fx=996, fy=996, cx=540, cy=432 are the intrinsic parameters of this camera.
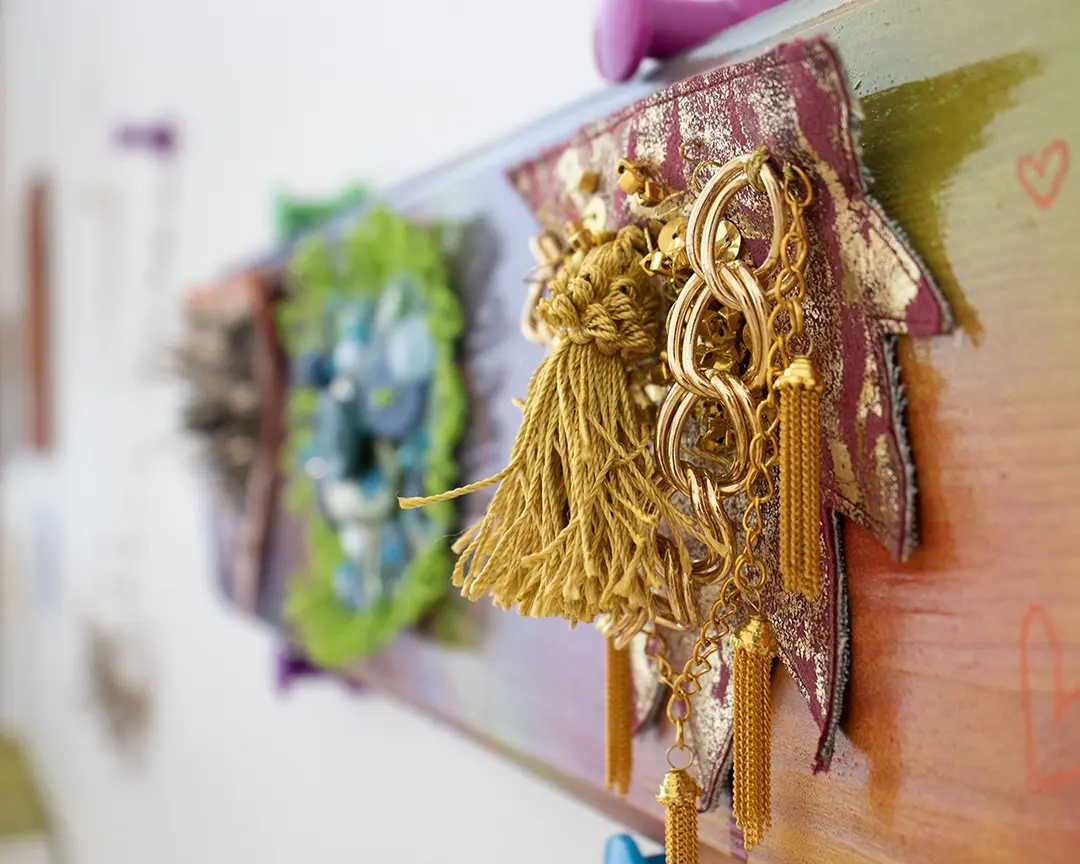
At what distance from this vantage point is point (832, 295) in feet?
1.17

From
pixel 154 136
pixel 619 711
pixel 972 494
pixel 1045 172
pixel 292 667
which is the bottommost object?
pixel 292 667

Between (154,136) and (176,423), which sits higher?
(154,136)

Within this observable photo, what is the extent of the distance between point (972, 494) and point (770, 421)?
0.07m

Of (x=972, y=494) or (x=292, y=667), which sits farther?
(x=292, y=667)

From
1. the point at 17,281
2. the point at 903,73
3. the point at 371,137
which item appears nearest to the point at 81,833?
the point at 17,281

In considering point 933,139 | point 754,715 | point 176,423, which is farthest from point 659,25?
point 176,423

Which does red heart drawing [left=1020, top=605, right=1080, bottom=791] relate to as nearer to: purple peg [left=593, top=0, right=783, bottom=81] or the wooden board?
the wooden board

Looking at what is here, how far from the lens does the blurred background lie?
0.79 metres

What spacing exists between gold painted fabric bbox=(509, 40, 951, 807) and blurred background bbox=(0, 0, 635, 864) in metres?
0.26

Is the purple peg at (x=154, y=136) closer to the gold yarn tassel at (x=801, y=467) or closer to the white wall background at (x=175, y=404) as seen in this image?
the white wall background at (x=175, y=404)

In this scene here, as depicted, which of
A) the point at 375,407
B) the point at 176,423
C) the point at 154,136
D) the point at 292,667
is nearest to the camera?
the point at 375,407

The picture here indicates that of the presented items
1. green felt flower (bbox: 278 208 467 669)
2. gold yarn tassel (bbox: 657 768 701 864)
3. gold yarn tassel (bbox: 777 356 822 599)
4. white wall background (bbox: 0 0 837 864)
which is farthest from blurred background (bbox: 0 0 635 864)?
gold yarn tassel (bbox: 777 356 822 599)

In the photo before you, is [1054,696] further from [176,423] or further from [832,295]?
[176,423]

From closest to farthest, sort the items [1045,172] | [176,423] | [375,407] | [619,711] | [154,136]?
1. [1045,172]
2. [619,711]
3. [375,407]
4. [176,423]
5. [154,136]
